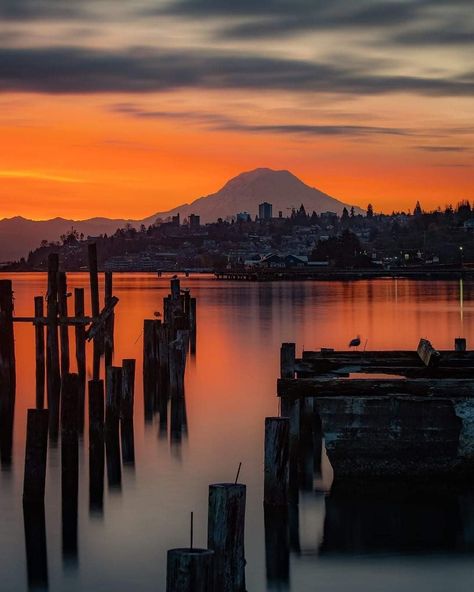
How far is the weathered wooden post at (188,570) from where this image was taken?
8.77 m

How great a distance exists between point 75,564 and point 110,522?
66.1 inches

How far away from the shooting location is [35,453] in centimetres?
1491

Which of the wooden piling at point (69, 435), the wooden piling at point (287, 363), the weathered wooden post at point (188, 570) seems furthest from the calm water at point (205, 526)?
the weathered wooden post at point (188, 570)

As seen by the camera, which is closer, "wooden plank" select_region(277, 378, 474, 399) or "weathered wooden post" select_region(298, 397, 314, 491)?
"wooden plank" select_region(277, 378, 474, 399)

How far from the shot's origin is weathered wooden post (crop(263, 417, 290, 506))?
558 inches

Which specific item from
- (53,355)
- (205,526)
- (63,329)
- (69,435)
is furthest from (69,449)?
(63,329)

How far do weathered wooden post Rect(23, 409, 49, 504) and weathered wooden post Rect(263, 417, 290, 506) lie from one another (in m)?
2.59

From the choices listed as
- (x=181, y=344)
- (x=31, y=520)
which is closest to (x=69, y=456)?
(x=31, y=520)

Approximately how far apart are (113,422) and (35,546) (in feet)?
14.6

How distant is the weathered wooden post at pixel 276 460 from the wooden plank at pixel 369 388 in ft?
5.42

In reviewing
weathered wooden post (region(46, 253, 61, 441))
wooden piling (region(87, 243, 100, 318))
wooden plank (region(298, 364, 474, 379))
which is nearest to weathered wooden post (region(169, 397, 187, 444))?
weathered wooden post (region(46, 253, 61, 441))

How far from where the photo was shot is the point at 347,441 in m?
16.4

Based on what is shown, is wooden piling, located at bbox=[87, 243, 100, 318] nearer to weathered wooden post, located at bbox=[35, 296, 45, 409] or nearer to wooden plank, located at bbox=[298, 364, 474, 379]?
weathered wooden post, located at bbox=[35, 296, 45, 409]

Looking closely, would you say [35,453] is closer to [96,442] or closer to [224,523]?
[96,442]
